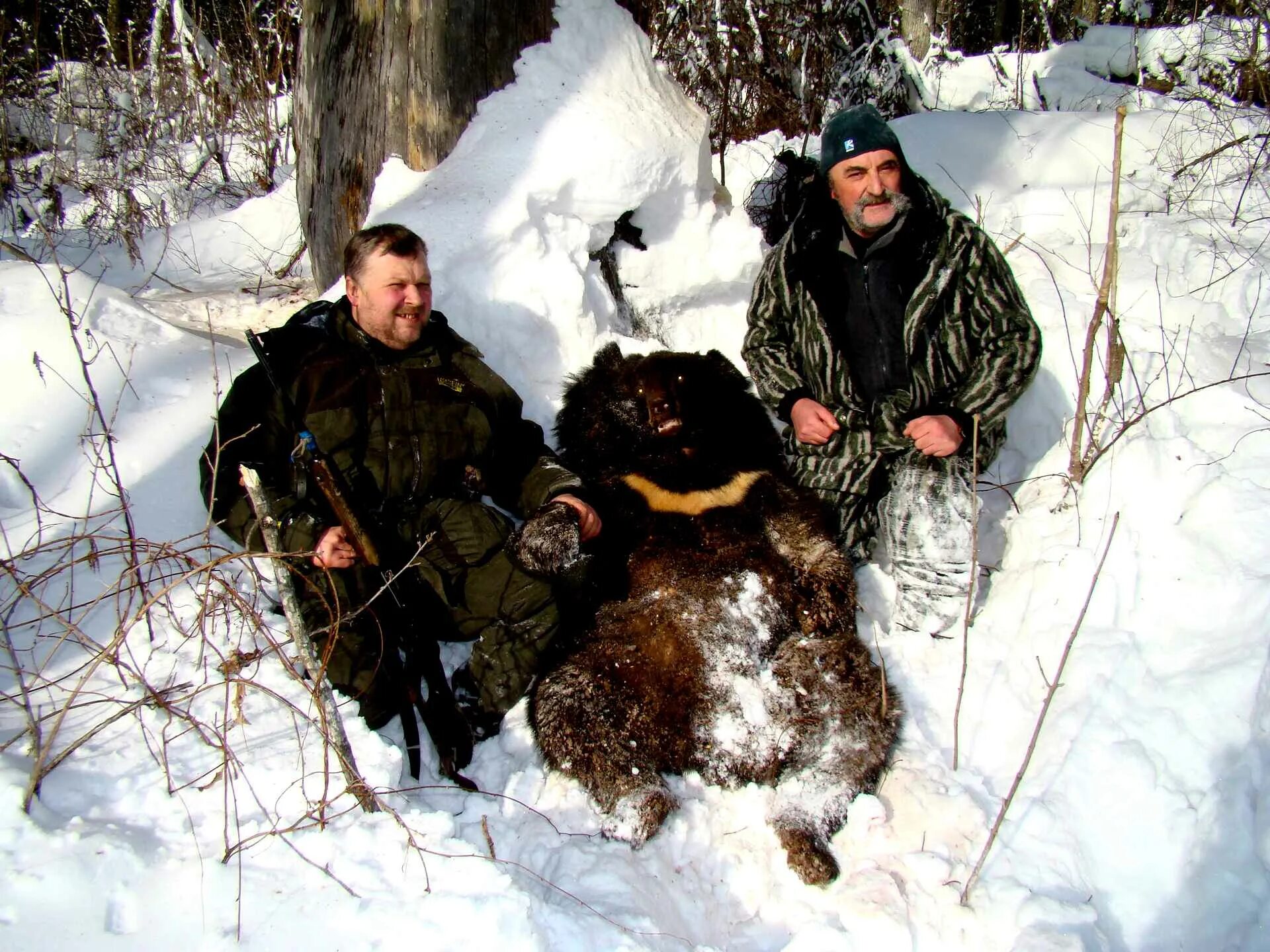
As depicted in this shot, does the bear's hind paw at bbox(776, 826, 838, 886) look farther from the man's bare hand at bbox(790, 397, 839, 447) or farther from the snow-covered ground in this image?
the man's bare hand at bbox(790, 397, 839, 447)

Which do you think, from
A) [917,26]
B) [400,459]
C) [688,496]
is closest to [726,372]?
[688,496]

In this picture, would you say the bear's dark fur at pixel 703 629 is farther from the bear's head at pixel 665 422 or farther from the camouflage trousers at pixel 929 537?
the camouflage trousers at pixel 929 537

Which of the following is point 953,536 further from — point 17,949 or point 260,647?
point 17,949

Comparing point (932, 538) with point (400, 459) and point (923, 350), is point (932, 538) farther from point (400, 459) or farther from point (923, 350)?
point (400, 459)

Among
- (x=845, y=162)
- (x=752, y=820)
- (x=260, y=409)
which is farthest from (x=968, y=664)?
(x=260, y=409)

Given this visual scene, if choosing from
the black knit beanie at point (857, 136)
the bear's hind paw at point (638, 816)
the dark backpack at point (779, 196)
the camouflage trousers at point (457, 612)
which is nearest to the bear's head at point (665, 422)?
the camouflage trousers at point (457, 612)

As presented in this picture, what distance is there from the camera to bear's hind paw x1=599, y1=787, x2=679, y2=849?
2.73m

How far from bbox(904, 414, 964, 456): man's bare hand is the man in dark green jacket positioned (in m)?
1.44

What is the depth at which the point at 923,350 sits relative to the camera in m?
3.58

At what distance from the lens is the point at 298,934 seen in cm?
190

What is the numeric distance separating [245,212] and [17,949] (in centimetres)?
637

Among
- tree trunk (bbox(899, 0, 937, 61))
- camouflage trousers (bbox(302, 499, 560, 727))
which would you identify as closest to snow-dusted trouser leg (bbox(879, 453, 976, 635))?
camouflage trousers (bbox(302, 499, 560, 727))

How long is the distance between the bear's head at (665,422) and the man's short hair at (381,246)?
0.95 meters

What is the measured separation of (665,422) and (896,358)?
1.17 metres
